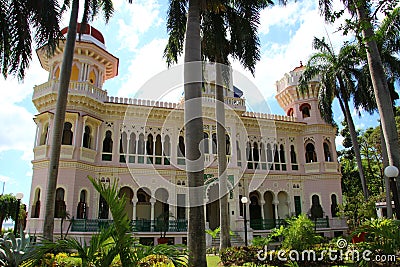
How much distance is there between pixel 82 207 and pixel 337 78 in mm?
19297

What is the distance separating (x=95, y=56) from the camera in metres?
23.2

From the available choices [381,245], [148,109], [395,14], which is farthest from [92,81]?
[381,245]

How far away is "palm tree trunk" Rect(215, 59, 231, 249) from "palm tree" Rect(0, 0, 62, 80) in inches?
305

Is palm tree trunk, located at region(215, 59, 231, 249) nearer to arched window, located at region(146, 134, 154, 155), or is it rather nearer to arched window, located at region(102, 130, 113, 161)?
arched window, located at region(146, 134, 154, 155)

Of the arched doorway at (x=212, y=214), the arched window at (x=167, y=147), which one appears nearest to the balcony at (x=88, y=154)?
the arched window at (x=167, y=147)

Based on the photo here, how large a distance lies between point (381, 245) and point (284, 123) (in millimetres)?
20614

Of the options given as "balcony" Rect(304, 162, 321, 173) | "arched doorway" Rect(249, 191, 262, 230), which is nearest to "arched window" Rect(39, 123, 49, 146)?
"arched doorway" Rect(249, 191, 262, 230)

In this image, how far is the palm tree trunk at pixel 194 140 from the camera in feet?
27.3

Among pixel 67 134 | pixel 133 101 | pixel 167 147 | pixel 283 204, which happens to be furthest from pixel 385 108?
pixel 67 134

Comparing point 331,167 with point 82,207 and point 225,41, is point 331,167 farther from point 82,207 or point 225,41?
point 82,207

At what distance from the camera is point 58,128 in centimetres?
1237

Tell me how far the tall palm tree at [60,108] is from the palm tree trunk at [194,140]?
562 cm

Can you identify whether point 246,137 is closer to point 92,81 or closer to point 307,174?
point 307,174

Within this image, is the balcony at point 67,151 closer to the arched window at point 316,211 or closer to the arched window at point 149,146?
the arched window at point 149,146
